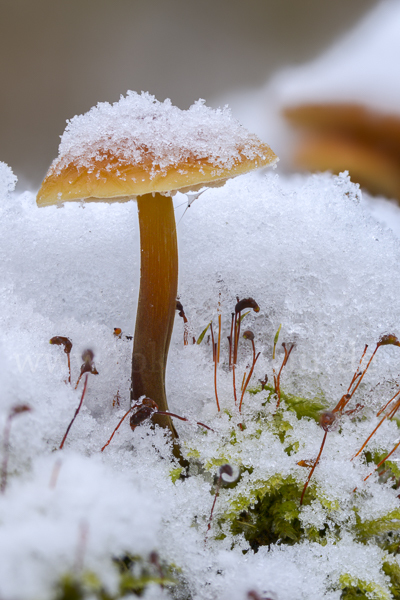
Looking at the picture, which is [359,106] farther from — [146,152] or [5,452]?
[5,452]

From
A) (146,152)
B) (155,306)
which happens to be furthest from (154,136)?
(155,306)

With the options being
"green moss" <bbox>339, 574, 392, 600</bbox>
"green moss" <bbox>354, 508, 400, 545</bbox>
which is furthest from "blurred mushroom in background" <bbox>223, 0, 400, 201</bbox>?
"green moss" <bbox>339, 574, 392, 600</bbox>

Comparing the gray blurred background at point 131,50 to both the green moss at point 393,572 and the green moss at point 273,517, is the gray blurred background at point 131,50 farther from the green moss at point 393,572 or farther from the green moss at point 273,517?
the green moss at point 393,572

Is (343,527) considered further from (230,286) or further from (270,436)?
(230,286)

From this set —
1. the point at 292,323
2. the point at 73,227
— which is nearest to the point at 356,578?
the point at 292,323

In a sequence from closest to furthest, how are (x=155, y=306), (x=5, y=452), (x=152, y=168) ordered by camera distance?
(x=5, y=452) → (x=152, y=168) → (x=155, y=306)

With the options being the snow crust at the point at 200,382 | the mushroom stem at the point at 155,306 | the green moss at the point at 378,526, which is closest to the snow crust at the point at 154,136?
the mushroom stem at the point at 155,306
